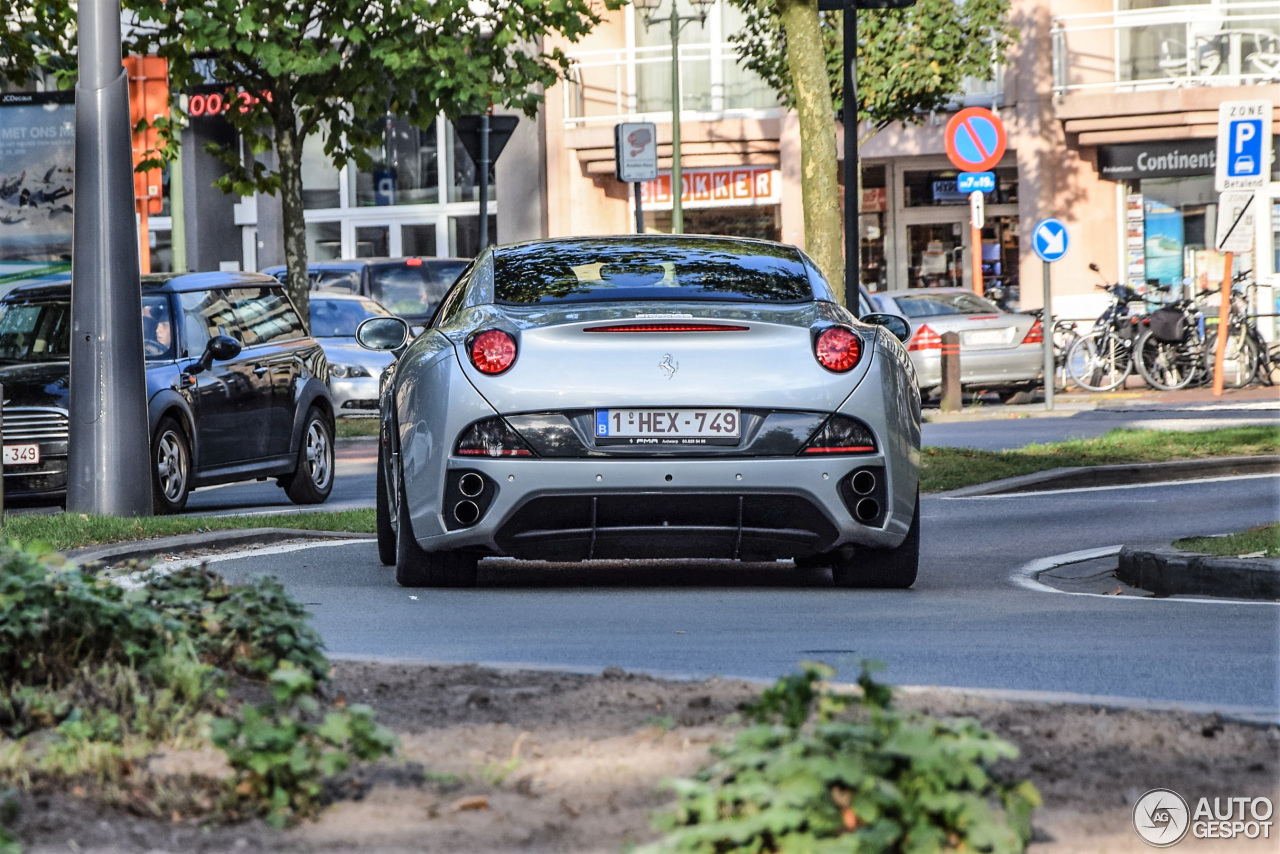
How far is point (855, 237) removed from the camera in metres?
15.0

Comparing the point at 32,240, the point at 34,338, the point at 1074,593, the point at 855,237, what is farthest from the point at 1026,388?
the point at 1074,593

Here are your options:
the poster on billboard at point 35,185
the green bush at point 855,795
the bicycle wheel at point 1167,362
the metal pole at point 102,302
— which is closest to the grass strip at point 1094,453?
the metal pole at point 102,302

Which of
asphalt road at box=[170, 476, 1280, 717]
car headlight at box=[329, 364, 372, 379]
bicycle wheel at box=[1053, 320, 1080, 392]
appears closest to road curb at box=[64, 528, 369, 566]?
asphalt road at box=[170, 476, 1280, 717]

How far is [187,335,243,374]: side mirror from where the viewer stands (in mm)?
13336

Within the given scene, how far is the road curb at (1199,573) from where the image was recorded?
8.04 metres

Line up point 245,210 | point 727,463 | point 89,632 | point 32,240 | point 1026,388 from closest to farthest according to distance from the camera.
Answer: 1. point 89,632
2. point 727,463
3. point 32,240
4. point 1026,388
5. point 245,210

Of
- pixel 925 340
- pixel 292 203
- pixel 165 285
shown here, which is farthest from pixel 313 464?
pixel 925 340

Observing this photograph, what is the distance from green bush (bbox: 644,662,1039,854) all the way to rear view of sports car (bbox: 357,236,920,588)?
390 centimetres

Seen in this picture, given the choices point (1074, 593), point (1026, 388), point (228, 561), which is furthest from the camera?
point (1026, 388)

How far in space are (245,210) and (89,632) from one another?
38911mm

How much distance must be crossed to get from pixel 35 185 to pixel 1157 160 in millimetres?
20484

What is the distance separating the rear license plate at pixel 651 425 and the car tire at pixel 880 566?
3.43ft

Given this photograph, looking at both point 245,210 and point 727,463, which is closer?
point 727,463

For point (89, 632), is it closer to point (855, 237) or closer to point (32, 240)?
point (855, 237)
